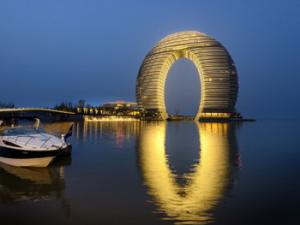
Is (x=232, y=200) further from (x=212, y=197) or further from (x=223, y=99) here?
(x=223, y=99)

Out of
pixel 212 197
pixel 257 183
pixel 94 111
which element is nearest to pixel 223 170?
pixel 257 183

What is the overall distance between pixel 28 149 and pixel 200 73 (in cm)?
15508

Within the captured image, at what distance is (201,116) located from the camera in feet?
547

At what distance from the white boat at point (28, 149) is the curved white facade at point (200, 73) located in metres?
145

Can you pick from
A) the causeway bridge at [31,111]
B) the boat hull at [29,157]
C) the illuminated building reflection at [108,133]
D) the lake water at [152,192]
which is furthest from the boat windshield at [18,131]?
the illuminated building reflection at [108,133]

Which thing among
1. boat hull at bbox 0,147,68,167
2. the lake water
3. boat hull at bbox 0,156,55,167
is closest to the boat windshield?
boat hull at bbox 0,147,68,167

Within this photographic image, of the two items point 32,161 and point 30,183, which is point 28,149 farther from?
point 30,183

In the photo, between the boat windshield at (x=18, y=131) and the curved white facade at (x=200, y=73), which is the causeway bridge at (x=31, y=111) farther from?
the curved white facade at (x=200, y=73)

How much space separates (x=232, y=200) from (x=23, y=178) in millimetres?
7867

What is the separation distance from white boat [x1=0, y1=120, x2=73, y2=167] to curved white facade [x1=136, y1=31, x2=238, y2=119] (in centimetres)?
14475

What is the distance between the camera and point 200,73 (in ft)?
558

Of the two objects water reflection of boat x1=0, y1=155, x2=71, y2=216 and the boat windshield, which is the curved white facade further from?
water reflection of boat x1=0, y1=155, x2=71, y2=216

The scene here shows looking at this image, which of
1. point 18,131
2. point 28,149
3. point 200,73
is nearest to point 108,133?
point 18,131

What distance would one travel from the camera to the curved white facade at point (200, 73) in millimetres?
167250
